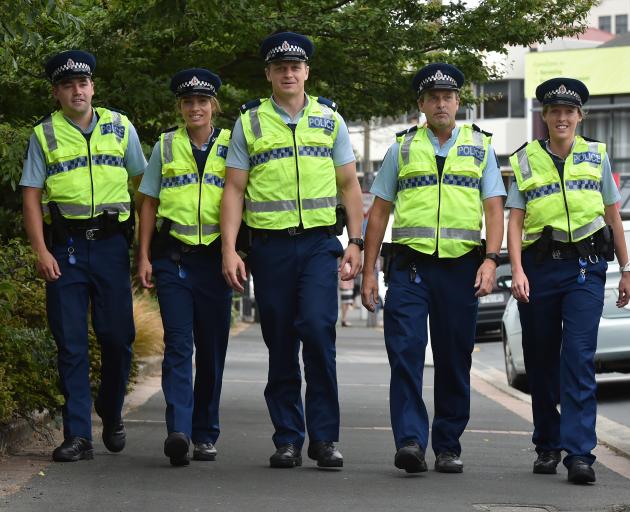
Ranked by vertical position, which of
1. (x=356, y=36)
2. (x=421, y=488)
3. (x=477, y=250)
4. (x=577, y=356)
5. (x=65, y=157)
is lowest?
(x=421, y=488)

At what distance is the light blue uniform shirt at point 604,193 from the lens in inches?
316

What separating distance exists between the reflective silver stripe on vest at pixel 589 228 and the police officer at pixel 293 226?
43.2 inches

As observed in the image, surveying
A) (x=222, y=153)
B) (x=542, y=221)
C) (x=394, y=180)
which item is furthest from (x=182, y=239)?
(x=542, y=221)

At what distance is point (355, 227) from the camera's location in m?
7.90

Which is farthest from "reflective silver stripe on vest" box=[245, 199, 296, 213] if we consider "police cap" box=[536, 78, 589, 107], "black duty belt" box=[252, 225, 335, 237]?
"police cap" box=[536, 78, 589, 107]

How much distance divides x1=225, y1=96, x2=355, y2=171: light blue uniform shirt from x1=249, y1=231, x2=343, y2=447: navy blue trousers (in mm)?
407

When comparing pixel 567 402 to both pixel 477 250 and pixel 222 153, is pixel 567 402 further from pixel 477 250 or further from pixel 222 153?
pixel 222 153

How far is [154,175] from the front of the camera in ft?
27.2

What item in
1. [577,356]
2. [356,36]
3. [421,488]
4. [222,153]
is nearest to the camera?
[421,488]

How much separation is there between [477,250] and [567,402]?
894mm

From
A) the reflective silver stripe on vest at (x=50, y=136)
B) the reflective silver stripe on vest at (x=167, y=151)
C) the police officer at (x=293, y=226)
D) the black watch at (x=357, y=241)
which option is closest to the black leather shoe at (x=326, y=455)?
the police officer at (x=293, y=226)

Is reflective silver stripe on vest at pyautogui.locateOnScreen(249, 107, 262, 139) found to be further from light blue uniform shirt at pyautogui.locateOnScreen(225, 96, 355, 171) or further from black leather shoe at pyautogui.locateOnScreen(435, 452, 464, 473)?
black leather shoe at pyautogui.locateOnScreen(435, 452, 464, 473)

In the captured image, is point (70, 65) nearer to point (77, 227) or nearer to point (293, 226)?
point (77, 227)

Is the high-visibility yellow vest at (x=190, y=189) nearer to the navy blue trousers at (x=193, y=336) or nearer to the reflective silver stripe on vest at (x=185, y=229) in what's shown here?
the reflective silver stripe on vest at (x=185, y=229)
